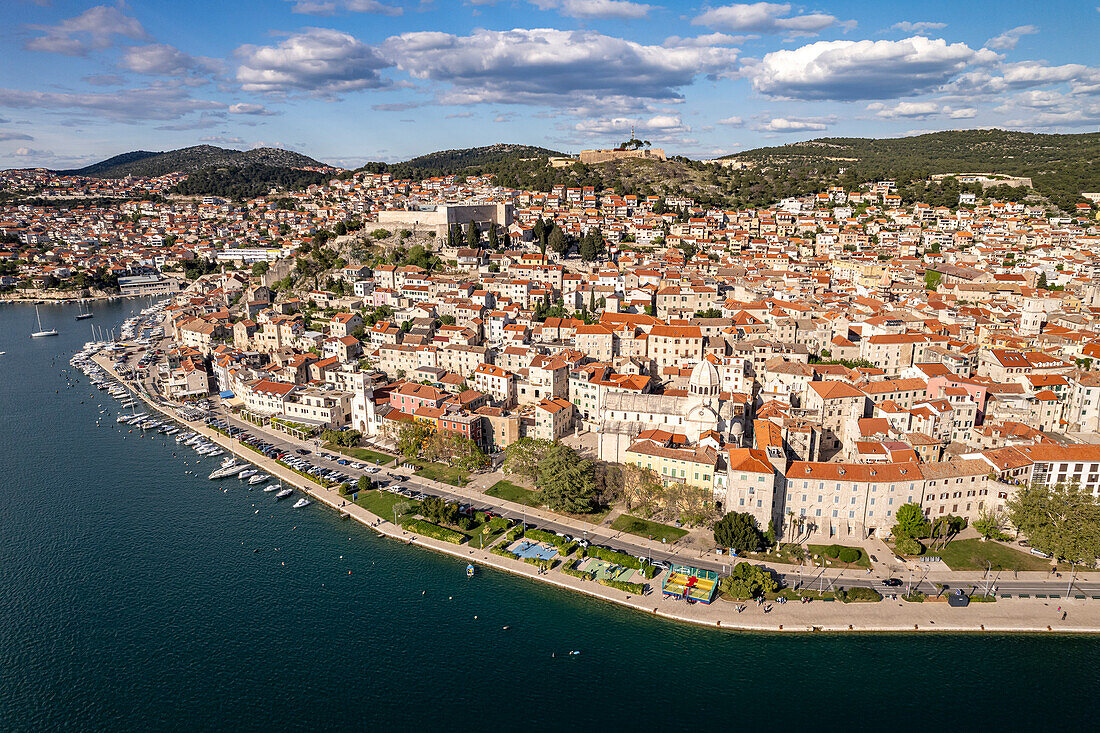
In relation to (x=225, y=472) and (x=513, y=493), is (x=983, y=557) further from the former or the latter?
(x=225, y=472)

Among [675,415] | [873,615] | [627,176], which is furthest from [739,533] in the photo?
[627,176]

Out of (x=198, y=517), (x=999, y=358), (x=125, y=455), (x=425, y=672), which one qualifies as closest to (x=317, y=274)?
(x=125, y=455)

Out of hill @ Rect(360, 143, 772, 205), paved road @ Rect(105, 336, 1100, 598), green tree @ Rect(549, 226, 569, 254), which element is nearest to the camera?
paved road @ Rect(105, 336, 1100, 598)

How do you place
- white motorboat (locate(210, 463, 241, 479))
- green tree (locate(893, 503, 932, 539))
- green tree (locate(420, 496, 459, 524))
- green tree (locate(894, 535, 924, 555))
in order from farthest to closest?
white motorboat (locate(210, 463, 241, 479)) → green tree (locate(420, 496, 459, 524)) → green tree (locate(893, 503, 932, 539)) → green tree (locate(894, 535, 924, 555))

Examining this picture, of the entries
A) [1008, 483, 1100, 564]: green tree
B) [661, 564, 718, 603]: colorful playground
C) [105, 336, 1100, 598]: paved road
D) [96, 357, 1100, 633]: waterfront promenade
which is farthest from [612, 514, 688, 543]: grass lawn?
[1008, 483, 1100, 564]: green tree

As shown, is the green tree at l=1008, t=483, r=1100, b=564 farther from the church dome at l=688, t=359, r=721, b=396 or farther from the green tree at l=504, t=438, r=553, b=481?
the green tree at l=504, t=438, r=553, b=481

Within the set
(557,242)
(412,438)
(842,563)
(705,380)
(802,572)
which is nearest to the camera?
(802,572)

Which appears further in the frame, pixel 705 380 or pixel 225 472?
pixel 225 472
